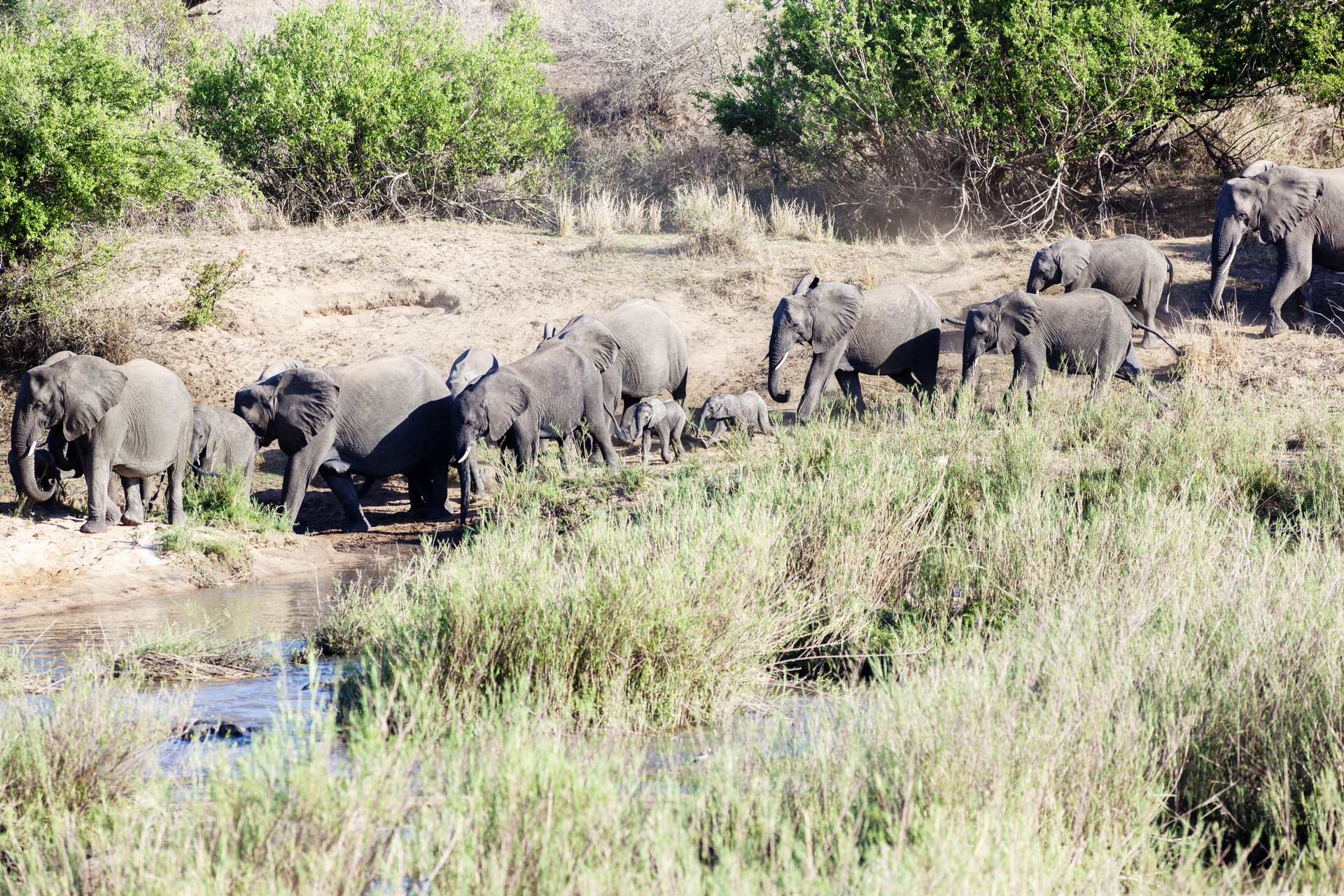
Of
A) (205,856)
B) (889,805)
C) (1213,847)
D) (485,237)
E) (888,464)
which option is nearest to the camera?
(205,856)

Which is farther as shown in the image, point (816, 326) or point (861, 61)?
point (861, 61)

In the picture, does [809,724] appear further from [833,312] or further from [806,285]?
[806,285]

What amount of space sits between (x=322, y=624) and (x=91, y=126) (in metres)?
10.3

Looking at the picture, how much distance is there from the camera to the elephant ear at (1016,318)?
11.4m

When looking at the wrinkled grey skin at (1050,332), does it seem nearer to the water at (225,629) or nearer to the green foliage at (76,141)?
the water at (225,629)

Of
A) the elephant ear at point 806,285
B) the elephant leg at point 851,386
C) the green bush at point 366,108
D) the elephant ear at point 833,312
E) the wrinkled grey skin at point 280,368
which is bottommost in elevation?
the elephant leg at point 851,386

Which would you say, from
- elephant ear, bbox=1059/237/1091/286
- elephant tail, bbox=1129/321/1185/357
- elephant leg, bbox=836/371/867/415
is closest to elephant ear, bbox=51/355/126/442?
elephant leg, bbox=836/371/867/415

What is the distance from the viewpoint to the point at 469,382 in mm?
12203

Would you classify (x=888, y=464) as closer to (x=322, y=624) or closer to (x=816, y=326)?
(x=322, y=624)

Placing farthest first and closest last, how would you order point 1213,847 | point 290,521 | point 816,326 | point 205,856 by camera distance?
1. point 816,326
2. point 290,521
3. point 1213,847
4. point 205,856

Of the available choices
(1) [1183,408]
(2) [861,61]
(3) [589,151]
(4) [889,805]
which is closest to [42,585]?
(4) [889,805]

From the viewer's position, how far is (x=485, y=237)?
18922 mm

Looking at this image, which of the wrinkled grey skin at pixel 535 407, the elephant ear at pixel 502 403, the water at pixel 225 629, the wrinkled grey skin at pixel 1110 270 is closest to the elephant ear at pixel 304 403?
the wrinkled grey skin at pixel 535 407

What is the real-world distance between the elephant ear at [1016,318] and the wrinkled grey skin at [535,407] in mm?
3750
